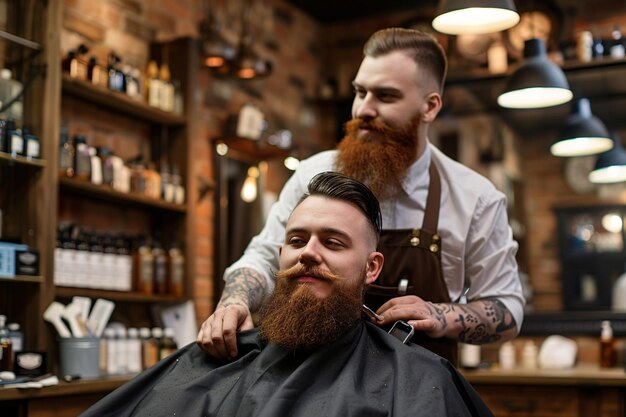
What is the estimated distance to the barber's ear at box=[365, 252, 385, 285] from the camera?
1892 mm

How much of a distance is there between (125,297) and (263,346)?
7.40ft

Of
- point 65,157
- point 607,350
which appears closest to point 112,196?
point 65,157

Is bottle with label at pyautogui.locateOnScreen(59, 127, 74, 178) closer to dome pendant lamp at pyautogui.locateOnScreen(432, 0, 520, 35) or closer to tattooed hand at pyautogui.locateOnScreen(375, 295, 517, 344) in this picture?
dome pendant lamp at pyautogui.locateOnScreen(432, 0, 520, 35)

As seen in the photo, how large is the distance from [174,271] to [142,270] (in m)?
0.23

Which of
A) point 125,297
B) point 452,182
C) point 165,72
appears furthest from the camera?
point 165,72

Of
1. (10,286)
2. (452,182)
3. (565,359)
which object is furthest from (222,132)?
(452,182)

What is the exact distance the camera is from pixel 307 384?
68.3 inches

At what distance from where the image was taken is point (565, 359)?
481 centimetres

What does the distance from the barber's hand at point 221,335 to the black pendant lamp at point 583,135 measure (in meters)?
3.48

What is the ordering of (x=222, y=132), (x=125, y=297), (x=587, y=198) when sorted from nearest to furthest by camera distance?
(x=125, y=297) → (x=222, y=132) → (x=587, y=198)

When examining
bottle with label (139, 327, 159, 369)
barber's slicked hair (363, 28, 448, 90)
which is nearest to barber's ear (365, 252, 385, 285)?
barber's slicked hair (363, 28, 448, 90)

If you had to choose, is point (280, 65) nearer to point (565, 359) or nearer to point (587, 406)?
point (565, 359)

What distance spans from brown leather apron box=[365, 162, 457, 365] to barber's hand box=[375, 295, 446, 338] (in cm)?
10

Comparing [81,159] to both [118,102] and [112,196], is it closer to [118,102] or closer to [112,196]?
[112,196]
